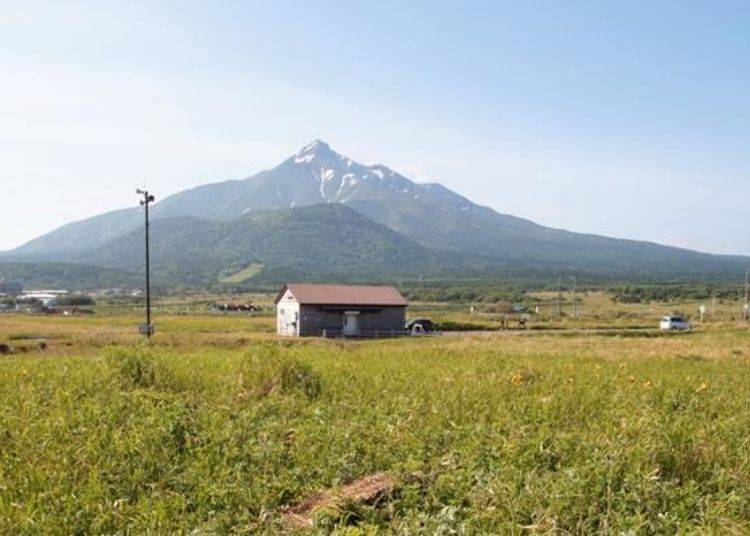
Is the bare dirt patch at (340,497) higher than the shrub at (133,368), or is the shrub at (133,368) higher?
the shrub at (133,368)

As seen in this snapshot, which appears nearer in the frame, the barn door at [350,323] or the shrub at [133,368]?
the shrub at [133,368]

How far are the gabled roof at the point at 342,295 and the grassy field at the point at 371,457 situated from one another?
134ft

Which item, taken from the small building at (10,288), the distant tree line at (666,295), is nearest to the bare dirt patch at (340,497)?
the distant tree line at (666,295)

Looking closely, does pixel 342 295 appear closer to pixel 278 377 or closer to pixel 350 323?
pixel 350 323

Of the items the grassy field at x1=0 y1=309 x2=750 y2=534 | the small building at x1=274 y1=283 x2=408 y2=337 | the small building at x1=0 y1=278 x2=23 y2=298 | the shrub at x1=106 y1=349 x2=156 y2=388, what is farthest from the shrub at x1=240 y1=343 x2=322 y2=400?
the small building at x1=0 y1=278 x2=23 y2=298

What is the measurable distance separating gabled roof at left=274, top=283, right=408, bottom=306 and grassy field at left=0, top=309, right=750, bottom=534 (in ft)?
134

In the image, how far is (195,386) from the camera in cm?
1094

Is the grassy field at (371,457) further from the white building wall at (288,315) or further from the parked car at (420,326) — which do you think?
A: the parked car at (420,326)

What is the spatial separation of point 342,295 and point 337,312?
5.76ft

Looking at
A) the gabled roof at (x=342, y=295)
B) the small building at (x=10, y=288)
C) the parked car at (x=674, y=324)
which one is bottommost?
the small building at (x=10, y=288)

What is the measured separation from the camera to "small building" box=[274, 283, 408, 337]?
51.1 m

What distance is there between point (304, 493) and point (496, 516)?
5.57 ft

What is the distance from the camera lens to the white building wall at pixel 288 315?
5100 centimetres

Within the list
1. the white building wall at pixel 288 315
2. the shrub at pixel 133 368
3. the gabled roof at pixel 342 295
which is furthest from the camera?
the gabled roof at pixel 342 295
